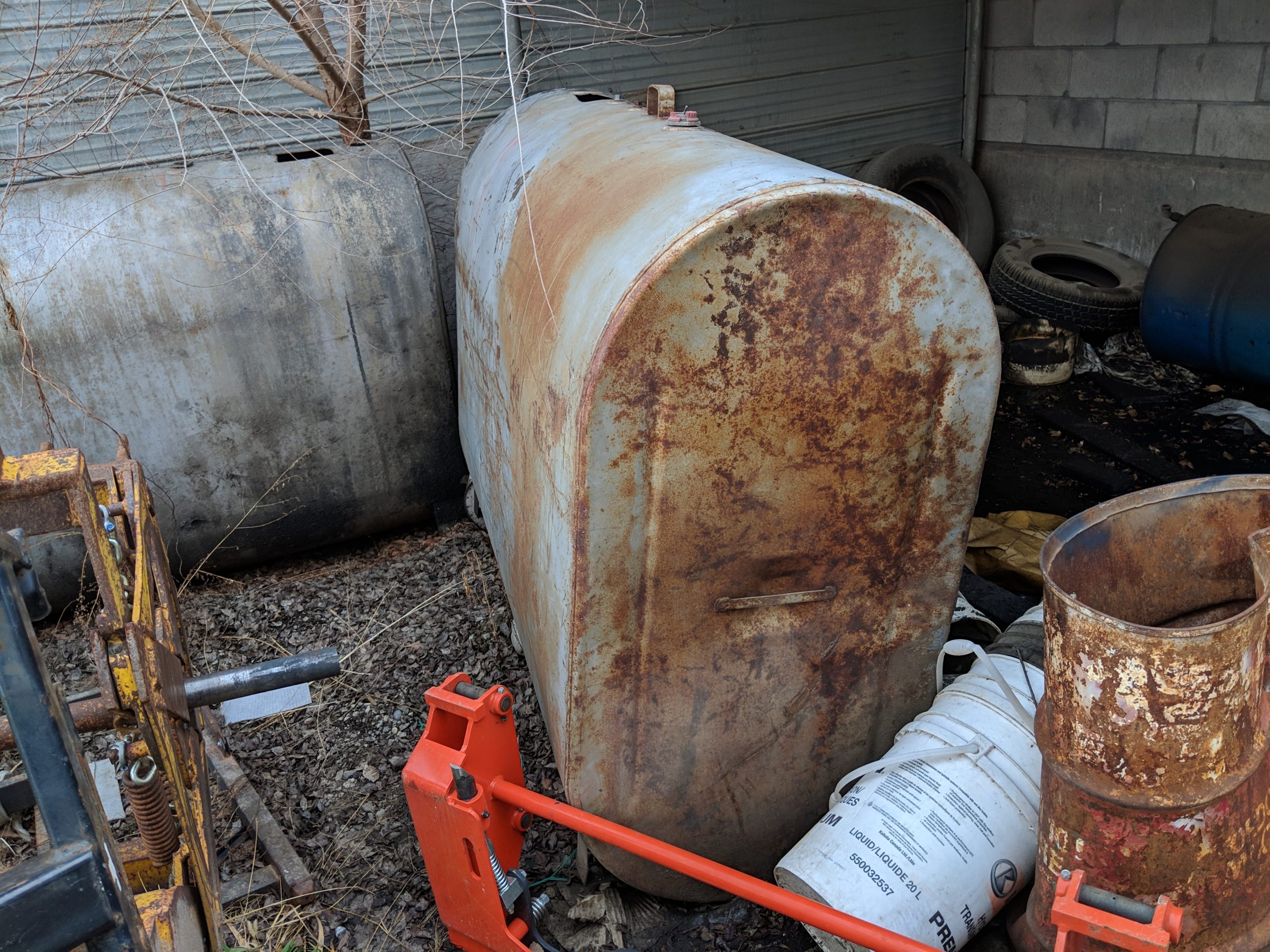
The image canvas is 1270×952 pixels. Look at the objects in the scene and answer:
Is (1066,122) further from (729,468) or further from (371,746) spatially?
(371,746)

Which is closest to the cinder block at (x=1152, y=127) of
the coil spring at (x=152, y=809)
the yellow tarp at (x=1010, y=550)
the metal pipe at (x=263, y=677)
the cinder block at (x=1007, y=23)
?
the cinder block at (x=1007, y=23)

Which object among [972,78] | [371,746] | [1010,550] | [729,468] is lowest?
[371,746]

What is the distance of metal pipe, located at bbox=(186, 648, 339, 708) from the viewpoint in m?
1.82

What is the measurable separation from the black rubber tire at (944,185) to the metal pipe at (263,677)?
583 centimetres

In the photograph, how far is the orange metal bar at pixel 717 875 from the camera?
1689 mm

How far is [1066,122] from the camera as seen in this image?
21.9 feet

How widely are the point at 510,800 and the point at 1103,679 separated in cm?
121

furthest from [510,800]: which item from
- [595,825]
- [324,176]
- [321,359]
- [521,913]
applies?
[324,176]

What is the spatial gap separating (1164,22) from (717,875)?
6.34 meters

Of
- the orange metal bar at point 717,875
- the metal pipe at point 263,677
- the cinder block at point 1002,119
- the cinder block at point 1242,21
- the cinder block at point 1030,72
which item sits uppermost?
the cinder block at point 1242,21

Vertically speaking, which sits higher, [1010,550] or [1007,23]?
[1007,23]

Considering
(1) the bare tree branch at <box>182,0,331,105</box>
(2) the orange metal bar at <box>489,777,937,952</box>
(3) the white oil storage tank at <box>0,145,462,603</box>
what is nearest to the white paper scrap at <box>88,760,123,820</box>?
(3) the white oil storage tank at <box>0,145,462,603</box>

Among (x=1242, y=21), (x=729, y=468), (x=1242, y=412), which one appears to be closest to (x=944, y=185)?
(x=1242, y=21)

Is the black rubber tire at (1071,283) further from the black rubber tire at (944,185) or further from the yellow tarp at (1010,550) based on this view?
the yellow tarp at (1010,550)
